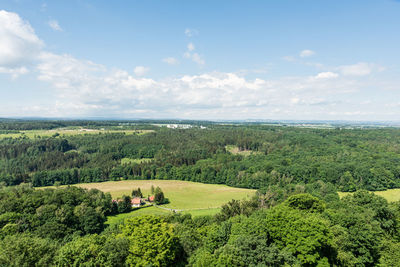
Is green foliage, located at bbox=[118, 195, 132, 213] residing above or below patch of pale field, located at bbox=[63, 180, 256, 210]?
above

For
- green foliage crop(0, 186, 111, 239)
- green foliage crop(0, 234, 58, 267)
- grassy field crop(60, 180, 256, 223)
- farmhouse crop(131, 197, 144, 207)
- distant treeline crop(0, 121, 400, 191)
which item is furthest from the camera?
distant treeline crop(0, 121, 400, 191)

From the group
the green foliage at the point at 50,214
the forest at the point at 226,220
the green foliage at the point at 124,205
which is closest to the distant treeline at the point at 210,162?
the forest at the point at 226,220

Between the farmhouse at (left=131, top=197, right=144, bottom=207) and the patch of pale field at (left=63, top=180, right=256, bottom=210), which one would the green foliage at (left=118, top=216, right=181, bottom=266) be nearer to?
the patch of pale field at (left=63, top=180, right=256, bottom=210)

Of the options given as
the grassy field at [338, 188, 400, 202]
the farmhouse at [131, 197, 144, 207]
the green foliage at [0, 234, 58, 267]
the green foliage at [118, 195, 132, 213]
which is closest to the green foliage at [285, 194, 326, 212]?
the green foliage at [0, 234, 58, 267]

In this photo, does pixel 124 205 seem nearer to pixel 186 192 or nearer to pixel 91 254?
pixel 186 192

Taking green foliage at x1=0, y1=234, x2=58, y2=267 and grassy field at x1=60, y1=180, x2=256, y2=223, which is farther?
grassy field at x1=60, y1=180, x2=256, y2=223

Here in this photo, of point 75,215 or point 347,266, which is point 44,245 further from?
point 347,266

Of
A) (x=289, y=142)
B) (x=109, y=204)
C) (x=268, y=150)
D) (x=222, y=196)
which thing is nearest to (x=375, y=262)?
(x=222, y=196)
